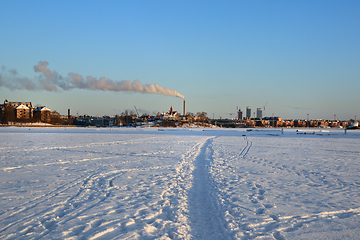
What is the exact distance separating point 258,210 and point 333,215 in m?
1.72

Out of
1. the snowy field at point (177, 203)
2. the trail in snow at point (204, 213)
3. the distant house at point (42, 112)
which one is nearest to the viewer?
the trail in snow at point (204, 213)

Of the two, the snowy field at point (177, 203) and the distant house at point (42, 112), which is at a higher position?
the distant house at point (42, 112)

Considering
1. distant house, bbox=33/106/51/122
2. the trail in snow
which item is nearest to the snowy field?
the trail in snow

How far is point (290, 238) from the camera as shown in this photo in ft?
15.7

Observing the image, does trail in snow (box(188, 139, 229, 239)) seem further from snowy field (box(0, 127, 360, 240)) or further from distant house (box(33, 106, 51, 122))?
distant house (box(33, 106, 51, 122))

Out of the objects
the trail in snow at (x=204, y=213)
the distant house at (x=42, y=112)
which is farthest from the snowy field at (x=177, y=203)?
the distant house at (x=42, y=112)

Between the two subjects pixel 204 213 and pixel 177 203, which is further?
pixel 177 203

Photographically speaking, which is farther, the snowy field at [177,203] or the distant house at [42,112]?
the distant house at [42,112]

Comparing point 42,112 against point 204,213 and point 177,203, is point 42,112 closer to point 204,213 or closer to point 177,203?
point 177,203

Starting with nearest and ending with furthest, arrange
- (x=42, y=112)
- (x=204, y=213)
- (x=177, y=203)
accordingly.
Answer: (x=204, y=213) < (x=177, y=203) < (x=42, y=112)

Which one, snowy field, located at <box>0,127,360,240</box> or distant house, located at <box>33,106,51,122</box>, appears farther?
distant house, located at <box>33,106,51,122</box>

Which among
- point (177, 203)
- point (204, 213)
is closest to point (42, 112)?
point (177, 203)

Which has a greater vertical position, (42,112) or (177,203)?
(42,112)

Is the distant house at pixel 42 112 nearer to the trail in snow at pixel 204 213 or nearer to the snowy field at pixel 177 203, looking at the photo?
the snowy field at pixel 177 203
